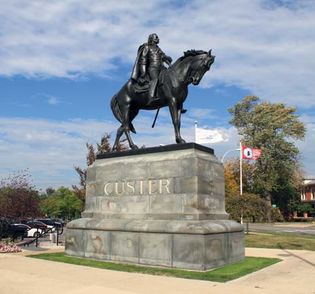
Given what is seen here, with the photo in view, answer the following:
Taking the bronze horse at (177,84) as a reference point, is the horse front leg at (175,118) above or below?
below

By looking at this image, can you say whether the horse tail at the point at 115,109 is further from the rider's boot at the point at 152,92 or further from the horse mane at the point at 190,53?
the horse mane at the point at 190,53

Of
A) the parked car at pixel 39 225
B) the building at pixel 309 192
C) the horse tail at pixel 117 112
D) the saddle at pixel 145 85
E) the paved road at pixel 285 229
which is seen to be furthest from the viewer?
the building at pixel 309 192

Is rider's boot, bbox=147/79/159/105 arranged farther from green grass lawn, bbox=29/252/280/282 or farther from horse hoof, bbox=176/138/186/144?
green grass lawn, bbox=29/252/280/282

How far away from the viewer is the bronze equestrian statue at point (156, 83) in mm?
14531

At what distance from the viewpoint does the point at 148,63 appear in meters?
15.8

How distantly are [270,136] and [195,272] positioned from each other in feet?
180

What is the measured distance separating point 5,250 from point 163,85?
841 centimetres

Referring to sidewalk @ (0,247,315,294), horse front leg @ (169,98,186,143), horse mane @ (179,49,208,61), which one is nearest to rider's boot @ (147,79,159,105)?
horse front leg @ (169,98,186,143)

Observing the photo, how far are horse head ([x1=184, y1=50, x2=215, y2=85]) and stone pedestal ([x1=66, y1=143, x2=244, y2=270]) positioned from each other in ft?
6.85

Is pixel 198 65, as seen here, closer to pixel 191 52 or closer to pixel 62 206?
pixel 191 52

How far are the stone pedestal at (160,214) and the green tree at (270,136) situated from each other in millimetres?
51000

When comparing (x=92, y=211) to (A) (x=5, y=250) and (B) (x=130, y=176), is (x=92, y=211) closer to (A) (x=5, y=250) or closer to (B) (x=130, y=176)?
(B) (x=130, y=176)

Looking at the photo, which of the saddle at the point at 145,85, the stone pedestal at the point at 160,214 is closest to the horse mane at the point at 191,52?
the saddle at the point at 145,85

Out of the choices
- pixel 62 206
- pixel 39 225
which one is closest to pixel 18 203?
pixel 39 225
